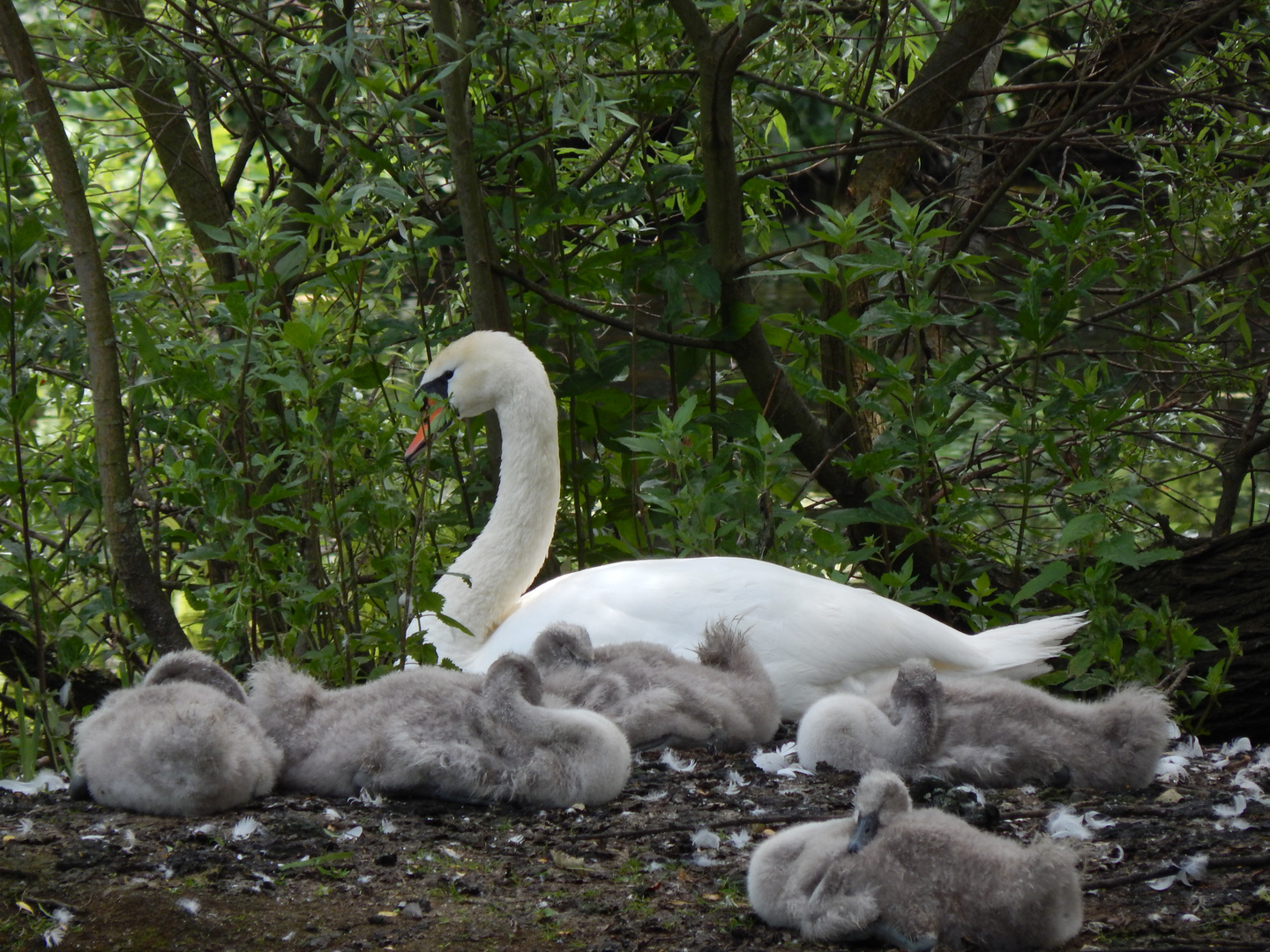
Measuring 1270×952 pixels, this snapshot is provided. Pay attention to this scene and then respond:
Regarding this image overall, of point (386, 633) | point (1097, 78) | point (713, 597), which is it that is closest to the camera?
point (386, 633)

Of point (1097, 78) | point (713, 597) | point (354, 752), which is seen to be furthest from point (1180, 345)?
point (354, 752)

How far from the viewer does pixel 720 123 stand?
5.14 m

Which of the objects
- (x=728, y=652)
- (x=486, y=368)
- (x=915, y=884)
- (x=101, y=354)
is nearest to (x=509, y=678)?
(x=728, y=652)

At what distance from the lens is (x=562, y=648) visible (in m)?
3.73

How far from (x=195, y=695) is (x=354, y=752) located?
405mm

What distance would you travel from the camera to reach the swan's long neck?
4.82m

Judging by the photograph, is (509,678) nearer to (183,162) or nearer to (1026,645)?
(1026,645)

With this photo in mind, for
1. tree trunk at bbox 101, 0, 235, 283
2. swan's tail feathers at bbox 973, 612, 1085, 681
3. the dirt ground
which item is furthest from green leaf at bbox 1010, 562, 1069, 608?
tree trunk at bbox 101, 0, 235, 283

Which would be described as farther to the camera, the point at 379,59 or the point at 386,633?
the point at 379,59

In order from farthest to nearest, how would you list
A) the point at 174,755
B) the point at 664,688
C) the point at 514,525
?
the point at 514,525, the point at 664,688, the point at 174,755

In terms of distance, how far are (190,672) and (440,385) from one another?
2101 millimetres

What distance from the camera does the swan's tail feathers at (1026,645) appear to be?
166 inches

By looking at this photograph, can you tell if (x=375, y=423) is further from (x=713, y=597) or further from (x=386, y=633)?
(x=713, y=597)

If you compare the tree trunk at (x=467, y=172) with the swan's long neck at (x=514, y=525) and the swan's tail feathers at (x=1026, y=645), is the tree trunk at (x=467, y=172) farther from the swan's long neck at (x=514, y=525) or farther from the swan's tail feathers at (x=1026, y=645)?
the swan's tail feathers at (x=1026, y=645)
